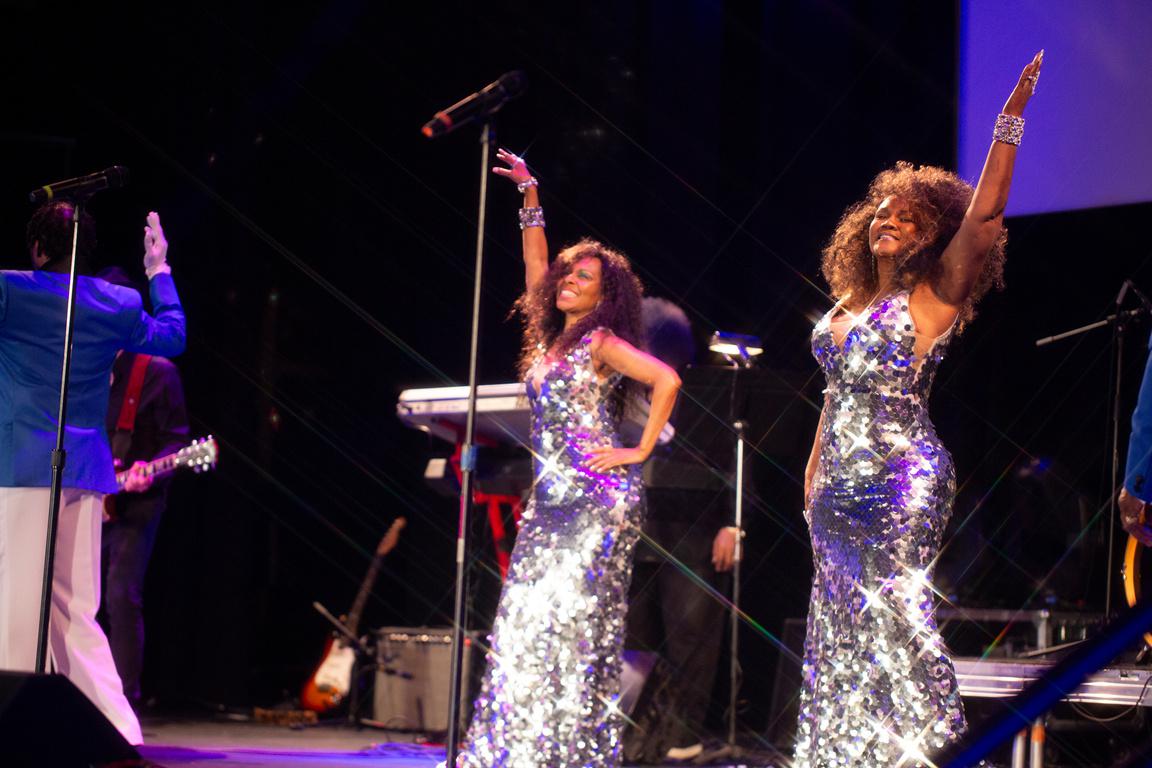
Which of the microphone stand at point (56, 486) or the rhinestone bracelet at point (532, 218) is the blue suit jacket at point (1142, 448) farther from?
the microphone stand at point (56, 486)

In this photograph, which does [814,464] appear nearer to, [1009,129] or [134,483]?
[1009,129]

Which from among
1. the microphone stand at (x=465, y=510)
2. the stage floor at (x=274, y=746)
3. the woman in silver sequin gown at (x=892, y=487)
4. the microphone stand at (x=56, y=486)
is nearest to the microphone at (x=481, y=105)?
the microphone stand at (x=465, y=510)

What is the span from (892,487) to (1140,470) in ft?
2.44

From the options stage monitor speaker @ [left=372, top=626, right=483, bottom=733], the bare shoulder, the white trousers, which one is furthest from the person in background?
the bare shoulder

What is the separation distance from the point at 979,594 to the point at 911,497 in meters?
3.41

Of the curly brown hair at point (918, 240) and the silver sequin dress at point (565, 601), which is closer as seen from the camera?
the curly brown hair at point (918, 240)

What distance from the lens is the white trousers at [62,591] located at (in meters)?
4.29

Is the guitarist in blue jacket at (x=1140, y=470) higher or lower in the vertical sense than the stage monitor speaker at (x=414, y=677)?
higher

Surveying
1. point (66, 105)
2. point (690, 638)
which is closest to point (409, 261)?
point (66, 105)

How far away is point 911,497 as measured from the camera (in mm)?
3479

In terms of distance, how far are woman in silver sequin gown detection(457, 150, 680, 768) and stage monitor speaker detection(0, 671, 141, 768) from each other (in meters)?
1.94

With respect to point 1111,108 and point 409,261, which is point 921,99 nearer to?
point 1111,108

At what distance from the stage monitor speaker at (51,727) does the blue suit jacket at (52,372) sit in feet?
7.00

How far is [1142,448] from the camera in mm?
3523
